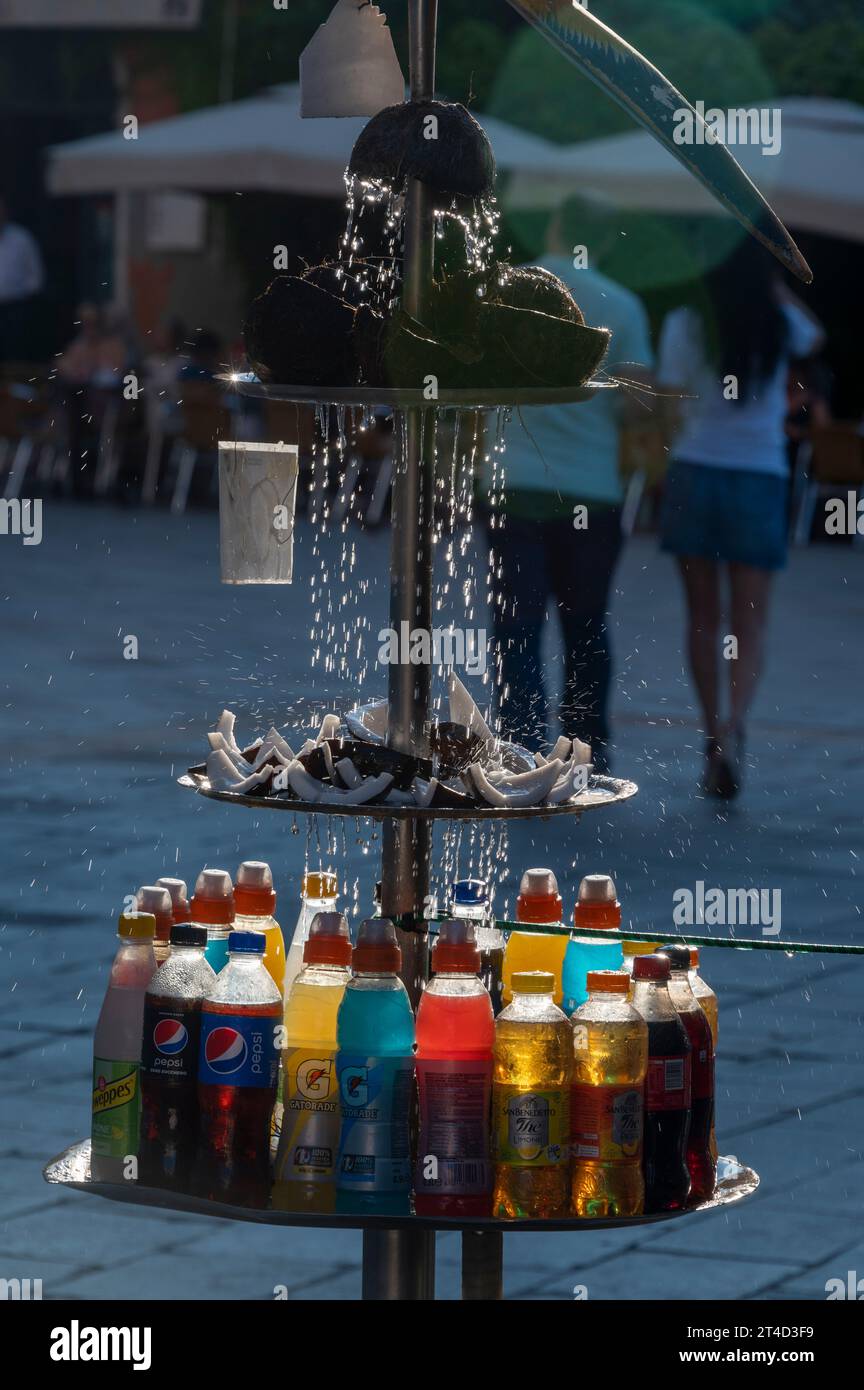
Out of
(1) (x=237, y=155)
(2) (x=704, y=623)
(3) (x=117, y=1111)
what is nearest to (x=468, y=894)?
(3) (x=117, y=1111)

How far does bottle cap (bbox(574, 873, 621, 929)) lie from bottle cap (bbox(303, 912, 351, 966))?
33 cm

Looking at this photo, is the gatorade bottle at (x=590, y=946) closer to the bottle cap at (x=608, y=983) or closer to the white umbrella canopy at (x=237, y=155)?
the bottle cap at (x=608, y=983)

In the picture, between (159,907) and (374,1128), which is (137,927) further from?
(374,1128)

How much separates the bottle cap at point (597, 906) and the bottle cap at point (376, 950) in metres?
0.32

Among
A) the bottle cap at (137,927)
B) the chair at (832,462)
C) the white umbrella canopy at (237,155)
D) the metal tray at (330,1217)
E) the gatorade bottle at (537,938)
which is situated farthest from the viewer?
the white umbrella canopy at (237,155)

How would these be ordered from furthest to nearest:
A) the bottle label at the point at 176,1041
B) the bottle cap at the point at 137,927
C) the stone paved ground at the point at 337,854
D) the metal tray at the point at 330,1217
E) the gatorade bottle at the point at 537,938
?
Result: the stone paved ground at the point at 337,854
the gatorade bottle at the point at 537,938
the bottle cap at the point at 137,927
the bottle label at the point at 176,1041
the metal tray at the point at 330,1217

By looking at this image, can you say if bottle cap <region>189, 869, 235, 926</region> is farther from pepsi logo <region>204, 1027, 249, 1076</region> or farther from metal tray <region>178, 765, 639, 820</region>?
pepsi logo <region>204, 1027, 249, 1076</region>

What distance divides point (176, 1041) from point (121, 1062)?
0.43ft

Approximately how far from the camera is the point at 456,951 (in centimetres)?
268

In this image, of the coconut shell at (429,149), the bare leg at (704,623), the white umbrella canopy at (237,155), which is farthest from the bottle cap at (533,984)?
the white umbrella canopy at (237,155)

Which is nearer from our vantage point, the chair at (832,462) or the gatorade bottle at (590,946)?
the gatorade bottle at (590,946)

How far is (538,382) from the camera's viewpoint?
263 centimetres

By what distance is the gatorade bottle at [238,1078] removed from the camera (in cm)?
270
